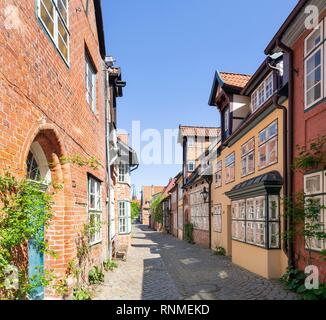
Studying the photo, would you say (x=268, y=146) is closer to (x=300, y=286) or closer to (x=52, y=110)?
(x=300, y=286)

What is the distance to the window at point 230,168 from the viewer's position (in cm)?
1443

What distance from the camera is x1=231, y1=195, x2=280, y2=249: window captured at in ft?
31.2

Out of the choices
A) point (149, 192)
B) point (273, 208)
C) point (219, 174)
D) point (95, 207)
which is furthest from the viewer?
point (149, 192)

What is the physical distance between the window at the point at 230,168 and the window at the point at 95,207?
23.4 feet

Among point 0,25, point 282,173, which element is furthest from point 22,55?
point 282,173

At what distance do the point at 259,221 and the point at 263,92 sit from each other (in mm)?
5070

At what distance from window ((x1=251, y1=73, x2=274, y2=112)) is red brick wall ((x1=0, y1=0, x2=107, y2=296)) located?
21.0ft

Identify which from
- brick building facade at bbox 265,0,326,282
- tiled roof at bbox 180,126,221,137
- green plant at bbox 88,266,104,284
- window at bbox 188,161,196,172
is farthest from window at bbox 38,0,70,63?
tiled roof at bbox 180,126,221,137

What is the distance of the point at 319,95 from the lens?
739cm

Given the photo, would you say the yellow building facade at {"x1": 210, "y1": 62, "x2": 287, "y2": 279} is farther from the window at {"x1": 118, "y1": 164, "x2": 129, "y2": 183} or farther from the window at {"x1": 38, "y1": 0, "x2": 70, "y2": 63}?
the window at {"x1": 38, "y1": 0, "x2": 70, "y2": 63}

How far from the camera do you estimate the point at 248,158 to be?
12.4 meters

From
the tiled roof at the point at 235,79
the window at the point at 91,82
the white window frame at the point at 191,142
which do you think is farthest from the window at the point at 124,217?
the white window frame at the point at 191,142

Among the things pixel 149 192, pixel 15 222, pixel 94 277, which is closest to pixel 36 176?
pixel 15 222

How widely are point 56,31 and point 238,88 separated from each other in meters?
10.9
